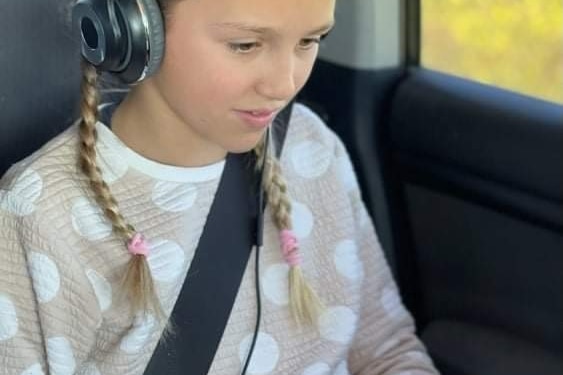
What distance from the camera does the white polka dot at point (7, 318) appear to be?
139 cm

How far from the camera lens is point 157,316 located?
1.49m

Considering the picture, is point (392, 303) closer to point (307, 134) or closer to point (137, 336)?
point (307, 134)

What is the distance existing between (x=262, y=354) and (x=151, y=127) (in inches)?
12.3

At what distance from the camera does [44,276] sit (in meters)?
1.39

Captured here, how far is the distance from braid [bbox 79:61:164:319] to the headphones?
9 centimetres

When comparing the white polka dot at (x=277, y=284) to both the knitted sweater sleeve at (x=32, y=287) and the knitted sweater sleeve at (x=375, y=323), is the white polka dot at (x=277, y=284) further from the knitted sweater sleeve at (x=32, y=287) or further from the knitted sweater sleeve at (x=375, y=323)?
the knitted sweater sleeve at (x=32, y=287)

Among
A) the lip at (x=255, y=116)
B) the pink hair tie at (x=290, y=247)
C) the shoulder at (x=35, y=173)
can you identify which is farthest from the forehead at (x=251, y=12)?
the pink hair tie at (x=290, y=247)

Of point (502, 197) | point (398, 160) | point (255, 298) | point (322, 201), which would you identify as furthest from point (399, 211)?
point (255, 298)

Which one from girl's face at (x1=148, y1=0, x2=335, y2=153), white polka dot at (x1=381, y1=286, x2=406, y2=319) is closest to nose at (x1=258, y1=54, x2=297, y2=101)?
girl's face at (x1=148, y1=0, x2=335, y2=153)

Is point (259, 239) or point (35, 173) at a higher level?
point (35, 173)

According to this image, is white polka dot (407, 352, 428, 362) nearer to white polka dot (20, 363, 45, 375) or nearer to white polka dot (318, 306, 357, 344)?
white polka dot (318, 306, 357, 344)

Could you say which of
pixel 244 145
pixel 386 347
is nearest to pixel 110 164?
pixel 244 145

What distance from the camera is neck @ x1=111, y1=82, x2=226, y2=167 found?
1.48m

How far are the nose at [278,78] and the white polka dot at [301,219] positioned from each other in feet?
0.98
